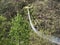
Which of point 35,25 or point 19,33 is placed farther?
point 19,33

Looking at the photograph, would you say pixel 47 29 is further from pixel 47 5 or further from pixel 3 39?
pixel 3 39

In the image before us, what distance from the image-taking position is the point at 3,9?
27.3 ft

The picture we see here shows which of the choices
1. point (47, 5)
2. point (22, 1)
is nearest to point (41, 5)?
point (47, 5)

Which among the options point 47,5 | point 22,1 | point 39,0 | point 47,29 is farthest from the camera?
point 22,1

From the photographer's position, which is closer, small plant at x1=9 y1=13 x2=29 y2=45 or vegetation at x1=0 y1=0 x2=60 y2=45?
vegetation at x1=0 y1=0 x2=60 y2=45

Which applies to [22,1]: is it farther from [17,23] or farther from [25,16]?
[17,23]

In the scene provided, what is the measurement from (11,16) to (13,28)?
1410mm

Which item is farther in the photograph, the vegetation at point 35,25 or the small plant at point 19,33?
the small plant at point 19,33

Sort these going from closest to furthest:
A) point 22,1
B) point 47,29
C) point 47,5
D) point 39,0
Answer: point 47,29, point 47,5, point 39,0, point 22,1

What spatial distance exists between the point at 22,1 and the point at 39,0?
956 mm

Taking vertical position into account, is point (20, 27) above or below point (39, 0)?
below

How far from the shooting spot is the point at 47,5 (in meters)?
6.81

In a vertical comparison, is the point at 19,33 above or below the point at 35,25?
below

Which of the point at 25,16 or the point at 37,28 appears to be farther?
the point at 25,16
